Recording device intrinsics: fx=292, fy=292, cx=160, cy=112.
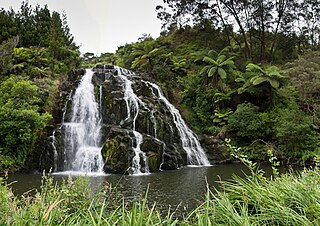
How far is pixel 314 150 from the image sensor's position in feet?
48.1

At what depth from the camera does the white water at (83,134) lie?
549 inches

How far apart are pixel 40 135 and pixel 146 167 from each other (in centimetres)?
586

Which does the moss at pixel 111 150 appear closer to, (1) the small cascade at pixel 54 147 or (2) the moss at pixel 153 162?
(2) the moss at pixel 153 162

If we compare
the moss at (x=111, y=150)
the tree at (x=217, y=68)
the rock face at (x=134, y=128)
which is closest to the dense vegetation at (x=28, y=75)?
the rock face at (x=134, y=128)

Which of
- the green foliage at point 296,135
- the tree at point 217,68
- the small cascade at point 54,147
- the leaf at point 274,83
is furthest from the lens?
the tree at point 217,68

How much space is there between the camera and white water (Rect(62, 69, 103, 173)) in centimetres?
1393

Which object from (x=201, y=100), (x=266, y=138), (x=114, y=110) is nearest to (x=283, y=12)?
(x=201, y=100)

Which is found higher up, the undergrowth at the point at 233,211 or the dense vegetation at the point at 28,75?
the dense vegetation at the point at 28,75

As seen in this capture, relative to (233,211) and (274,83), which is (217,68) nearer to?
(274,83)

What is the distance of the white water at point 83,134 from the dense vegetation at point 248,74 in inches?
256

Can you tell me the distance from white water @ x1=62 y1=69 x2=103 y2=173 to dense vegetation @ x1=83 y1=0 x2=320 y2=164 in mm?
6512

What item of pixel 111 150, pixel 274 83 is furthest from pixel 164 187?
pixel 274 83

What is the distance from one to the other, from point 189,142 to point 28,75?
468 inches

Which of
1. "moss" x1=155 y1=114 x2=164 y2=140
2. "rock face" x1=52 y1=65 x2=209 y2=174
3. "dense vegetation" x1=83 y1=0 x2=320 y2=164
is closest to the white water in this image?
"rock face" x1=52 y1=65 x2=209 y2=174
